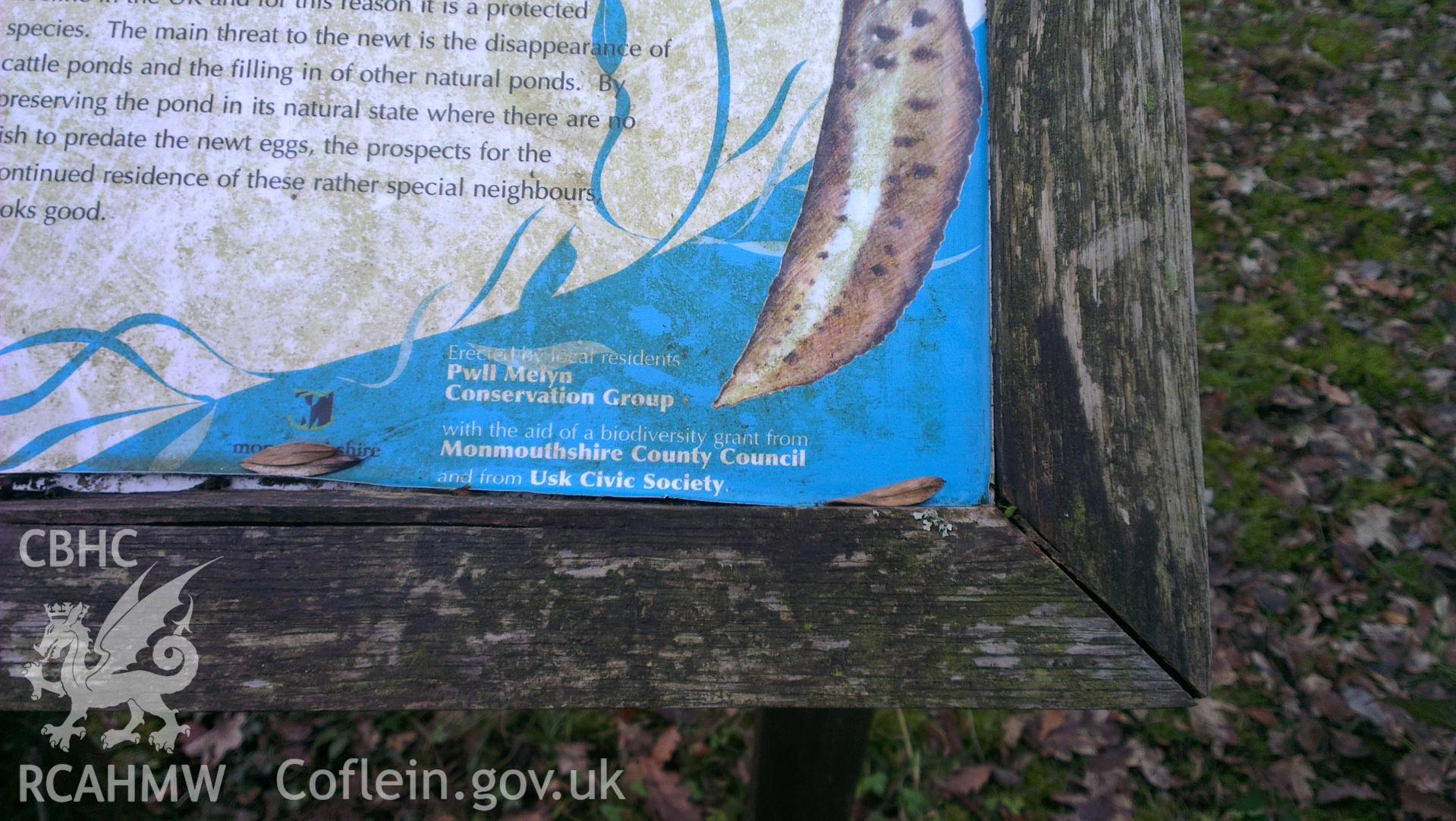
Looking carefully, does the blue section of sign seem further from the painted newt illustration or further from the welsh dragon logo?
the welsh dragon logo

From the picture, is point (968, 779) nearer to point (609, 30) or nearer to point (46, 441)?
point (609, 30)

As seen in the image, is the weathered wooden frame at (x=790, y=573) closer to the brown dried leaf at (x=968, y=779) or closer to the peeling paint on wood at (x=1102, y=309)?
the peeling paint on wood at (x=1102, y=309)

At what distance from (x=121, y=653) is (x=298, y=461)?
302mm

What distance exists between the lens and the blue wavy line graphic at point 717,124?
1.13 m

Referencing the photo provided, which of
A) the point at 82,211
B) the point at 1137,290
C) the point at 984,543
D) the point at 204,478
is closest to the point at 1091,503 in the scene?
the point at 984,543

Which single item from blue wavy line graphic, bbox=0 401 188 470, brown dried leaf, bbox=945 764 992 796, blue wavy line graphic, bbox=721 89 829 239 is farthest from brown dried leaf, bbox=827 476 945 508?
brown dried leaf, bbox=945 764 992 796

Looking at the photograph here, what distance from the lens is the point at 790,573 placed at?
3.42 ft

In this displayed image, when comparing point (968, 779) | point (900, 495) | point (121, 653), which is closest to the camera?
point (121, 653)

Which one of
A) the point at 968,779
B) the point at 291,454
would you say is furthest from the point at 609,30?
the point at 968,779

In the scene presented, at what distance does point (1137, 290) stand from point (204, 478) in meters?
1.29

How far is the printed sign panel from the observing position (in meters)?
1.08

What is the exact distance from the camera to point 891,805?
2.25 m

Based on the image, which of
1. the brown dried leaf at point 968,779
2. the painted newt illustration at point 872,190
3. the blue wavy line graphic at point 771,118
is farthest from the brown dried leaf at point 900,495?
the brown dried leaf at point 968,779

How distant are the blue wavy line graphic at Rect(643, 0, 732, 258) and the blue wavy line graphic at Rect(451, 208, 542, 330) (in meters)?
0.18
